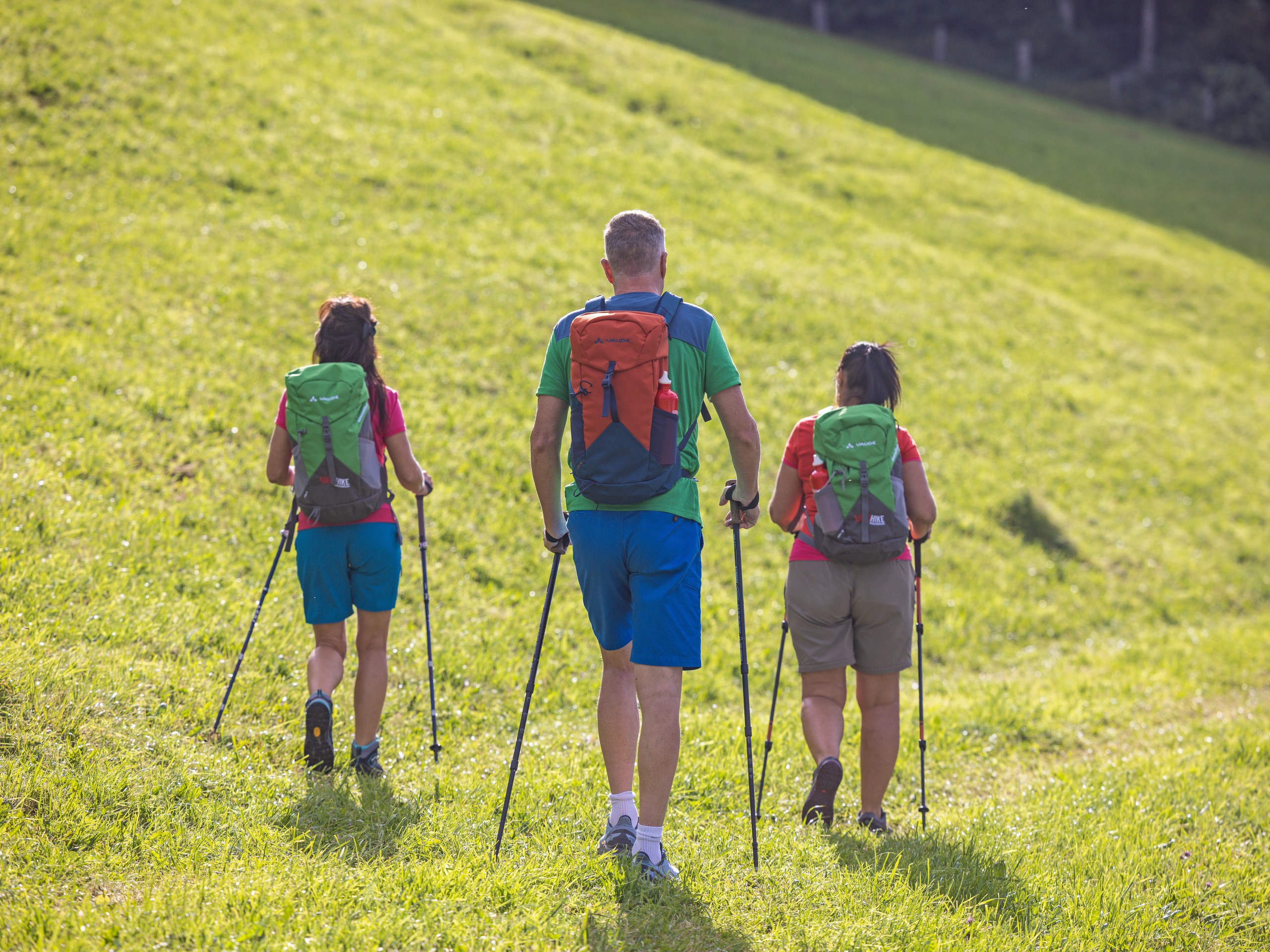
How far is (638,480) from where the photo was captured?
12.8 ft

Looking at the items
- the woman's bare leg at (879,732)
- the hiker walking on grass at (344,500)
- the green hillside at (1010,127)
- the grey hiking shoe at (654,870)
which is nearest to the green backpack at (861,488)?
the woman's bare leg at (879,732)

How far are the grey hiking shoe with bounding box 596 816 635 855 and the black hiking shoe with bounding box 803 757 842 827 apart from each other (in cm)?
124

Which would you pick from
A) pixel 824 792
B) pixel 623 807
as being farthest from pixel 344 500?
pixel 824 792

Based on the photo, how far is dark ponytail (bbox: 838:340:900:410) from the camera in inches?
198

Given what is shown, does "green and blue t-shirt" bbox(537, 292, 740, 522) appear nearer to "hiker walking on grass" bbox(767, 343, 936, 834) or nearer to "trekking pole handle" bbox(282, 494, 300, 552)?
"hiker walking on grass" bbox(767, 343, 936, 834)

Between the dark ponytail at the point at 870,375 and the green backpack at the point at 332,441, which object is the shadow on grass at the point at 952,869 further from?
the green backpack at the point at 332,441

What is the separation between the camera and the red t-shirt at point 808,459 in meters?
5.06

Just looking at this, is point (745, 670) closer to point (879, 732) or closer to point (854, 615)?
point (854, 615)

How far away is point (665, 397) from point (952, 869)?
2.60 metres

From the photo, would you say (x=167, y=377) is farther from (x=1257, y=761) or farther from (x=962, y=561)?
(x=1257, y=761)

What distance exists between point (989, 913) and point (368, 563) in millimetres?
3364

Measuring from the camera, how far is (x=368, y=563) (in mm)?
5039

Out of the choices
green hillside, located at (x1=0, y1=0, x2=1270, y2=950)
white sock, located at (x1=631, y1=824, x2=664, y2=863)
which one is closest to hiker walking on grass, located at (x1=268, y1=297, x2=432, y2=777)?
green hillside, located at (x1=0, y1=0, x2=1270, y2=950)

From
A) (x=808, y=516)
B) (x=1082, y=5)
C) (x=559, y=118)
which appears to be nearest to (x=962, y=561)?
(x=808, y=516)
